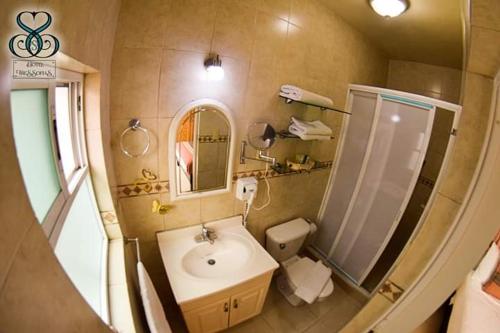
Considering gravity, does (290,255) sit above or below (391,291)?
below

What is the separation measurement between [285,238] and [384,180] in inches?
41.9

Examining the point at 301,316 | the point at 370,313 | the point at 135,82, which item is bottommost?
the point at 301,316

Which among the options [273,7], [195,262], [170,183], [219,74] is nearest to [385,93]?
[273,7]

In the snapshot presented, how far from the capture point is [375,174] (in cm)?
187

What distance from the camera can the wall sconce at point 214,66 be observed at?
114 cm

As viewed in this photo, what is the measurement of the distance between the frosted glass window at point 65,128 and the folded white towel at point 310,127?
54.3 inches

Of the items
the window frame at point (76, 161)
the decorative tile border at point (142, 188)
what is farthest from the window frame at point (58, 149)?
the decorative tile border at point (142, 188)

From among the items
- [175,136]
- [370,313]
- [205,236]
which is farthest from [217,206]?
[370,313]

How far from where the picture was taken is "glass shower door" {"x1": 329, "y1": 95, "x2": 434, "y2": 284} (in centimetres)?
163

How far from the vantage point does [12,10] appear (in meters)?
0.29

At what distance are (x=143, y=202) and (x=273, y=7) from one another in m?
1.52

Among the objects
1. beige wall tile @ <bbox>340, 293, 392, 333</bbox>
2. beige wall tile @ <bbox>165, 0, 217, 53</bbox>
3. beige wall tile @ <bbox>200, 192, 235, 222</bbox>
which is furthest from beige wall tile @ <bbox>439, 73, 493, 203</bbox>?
beige wall tile @ <bbox>200, 192, 235, 222</bbox>

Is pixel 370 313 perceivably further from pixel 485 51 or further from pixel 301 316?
pixel 301 316

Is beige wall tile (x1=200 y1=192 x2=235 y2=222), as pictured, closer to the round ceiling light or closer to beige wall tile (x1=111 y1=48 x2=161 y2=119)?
beige wall tile (x1=111 y1=48 x2=161 y2=119)
